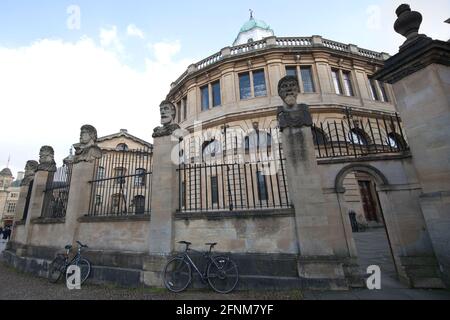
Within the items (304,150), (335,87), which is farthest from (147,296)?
(335,87)

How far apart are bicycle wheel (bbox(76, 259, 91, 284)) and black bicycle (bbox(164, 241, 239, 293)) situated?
281 cm

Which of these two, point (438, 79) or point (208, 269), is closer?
point (438, 79)

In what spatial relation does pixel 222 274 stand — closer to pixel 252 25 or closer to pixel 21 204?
pixel 21 204

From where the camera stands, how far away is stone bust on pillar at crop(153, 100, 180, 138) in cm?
688

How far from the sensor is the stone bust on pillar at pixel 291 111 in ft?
18.6

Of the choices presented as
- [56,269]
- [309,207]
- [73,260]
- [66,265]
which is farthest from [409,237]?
[56,269]

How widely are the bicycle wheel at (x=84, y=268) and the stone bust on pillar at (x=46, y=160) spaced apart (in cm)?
613

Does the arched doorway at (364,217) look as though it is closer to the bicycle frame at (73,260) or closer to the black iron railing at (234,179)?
the black iron railing at (234,179)

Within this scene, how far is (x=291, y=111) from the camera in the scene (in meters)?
5.82

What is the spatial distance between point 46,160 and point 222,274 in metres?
10.5

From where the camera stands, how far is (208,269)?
529cm

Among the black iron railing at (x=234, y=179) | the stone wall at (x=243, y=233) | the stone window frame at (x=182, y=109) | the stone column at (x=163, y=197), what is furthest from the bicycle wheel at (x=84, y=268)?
the stone window frame at (x=182, y=109)

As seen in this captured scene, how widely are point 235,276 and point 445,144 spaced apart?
5.31 meters

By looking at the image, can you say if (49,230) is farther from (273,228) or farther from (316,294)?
(316,294)
